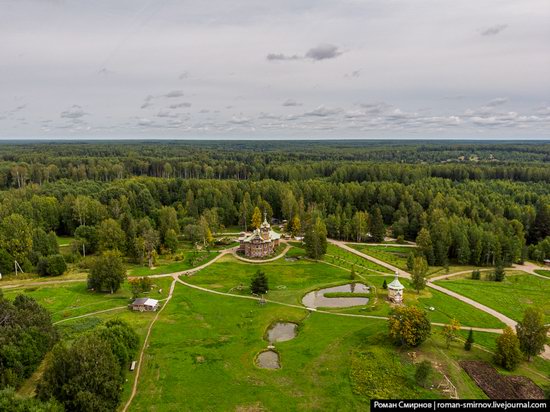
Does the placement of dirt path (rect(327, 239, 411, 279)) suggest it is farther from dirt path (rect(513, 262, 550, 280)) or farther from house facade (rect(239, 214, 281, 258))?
dirt path (rect(513, 262, 550, 280))

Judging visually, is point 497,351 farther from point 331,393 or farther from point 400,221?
point 400,221

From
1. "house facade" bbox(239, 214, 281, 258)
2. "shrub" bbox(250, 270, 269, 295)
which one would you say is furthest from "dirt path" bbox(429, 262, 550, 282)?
"house facade" bbox(239, 214, 281, 258)

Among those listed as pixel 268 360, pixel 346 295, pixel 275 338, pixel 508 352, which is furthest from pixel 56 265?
pixel 508 352

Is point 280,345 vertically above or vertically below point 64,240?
above

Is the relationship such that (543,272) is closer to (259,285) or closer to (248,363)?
(259,285)

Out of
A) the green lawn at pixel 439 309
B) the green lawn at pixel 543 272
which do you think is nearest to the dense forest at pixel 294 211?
the green lawn at pixel 543 272

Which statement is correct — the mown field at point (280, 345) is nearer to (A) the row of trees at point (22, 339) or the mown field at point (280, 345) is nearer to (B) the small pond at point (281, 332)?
(B) the small pond at point (281, 332)

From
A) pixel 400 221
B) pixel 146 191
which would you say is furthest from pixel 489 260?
pixel 146 191

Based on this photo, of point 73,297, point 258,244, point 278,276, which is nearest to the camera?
point 73,297
